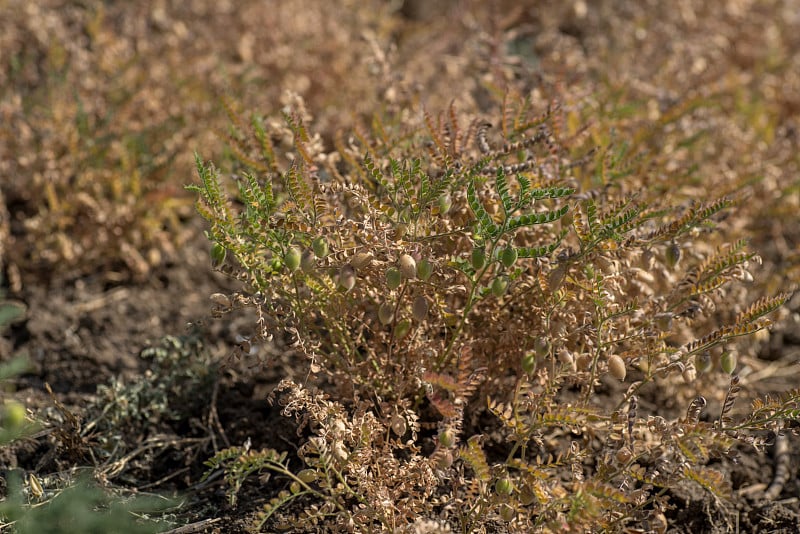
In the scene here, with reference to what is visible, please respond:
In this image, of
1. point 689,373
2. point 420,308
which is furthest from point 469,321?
point 689,373

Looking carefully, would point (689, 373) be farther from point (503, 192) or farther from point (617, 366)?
point (503, 192)

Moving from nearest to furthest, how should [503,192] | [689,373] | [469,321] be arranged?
1. [503,192]
2. [689,373]
3. [469,321]

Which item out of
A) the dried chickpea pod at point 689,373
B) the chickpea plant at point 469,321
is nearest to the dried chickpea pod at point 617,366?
the chickpea plant at point 469,321

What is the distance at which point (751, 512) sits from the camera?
Answer: 212cm

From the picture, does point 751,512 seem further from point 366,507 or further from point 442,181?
point 442,181

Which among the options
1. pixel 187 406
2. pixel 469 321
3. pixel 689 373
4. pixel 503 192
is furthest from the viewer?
pixel 187 406

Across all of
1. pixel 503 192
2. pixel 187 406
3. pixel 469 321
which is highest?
pixel 503 192

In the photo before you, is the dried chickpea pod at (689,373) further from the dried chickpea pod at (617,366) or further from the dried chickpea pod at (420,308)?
the dried chickpea pod at (420,308)

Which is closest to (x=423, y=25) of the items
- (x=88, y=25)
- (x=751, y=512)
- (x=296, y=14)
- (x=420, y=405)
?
(x=296, y=14)

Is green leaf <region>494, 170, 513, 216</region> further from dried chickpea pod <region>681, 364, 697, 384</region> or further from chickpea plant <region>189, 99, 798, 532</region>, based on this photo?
dried chickpea pod <region>681, 364, 697, 384</region>

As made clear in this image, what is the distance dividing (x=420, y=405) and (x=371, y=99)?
5.85 ft

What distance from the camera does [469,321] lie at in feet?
6.95

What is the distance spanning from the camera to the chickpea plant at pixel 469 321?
1.70m

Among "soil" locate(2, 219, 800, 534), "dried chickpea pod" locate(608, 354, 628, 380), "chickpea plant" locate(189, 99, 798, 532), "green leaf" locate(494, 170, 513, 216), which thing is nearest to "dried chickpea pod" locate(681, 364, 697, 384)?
"chickpea plant" locate(189, 99, 798, 532)
